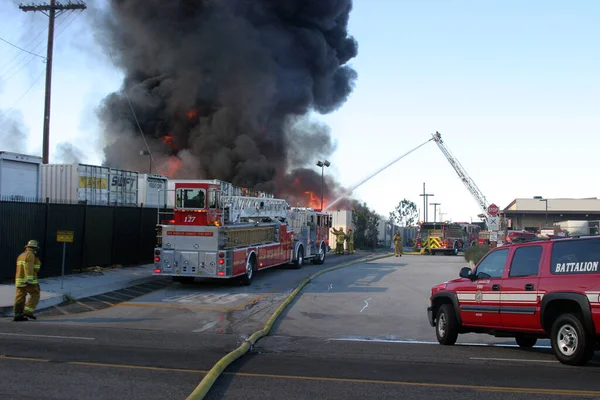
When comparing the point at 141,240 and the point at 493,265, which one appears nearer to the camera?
the point at 493,265

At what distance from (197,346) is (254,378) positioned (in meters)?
2.32

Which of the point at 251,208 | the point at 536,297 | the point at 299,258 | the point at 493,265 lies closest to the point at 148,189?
the point at 299,258

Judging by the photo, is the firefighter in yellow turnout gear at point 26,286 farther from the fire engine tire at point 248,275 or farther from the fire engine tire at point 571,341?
the fire engine tire at point 571,341

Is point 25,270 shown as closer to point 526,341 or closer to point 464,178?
point 526,341

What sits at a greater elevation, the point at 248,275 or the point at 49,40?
the point at 49,40

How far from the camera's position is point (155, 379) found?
21.0 feet

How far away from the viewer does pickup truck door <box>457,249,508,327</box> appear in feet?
26.7

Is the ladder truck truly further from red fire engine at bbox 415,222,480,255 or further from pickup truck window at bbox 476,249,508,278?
pickup truck window at bbox 476,249,508,278

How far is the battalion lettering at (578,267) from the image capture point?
6.85 m

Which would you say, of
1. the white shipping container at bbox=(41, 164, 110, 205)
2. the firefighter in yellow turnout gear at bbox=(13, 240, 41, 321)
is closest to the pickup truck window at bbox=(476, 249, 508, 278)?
the firefighter in yellow turnout gear at bbox=(13, 240, 41, 321)

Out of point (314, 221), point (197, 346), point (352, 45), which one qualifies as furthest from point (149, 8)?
point (197, 346)

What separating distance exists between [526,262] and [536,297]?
0.56 m

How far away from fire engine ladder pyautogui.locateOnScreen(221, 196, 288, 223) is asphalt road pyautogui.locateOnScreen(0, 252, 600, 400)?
133 inches

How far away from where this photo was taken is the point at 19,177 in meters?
19.1
